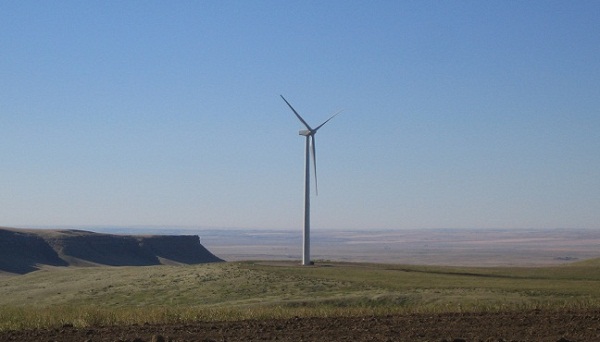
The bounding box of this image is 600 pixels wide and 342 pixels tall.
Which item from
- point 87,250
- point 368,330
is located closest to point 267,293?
point 368,330

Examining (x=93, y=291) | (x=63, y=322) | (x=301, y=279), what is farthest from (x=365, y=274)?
(x=63, y=322)

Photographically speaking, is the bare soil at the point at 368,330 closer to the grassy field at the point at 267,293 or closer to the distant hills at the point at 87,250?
the grassy field at the point at 267,293

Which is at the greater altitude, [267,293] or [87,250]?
[87,250]

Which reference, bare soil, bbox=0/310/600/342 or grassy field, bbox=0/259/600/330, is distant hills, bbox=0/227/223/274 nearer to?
grassy field, bbox=0/259/600/330

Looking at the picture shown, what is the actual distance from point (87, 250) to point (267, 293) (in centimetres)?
10620

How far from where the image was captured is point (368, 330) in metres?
25.1

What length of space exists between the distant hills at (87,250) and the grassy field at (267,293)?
68.5 meters

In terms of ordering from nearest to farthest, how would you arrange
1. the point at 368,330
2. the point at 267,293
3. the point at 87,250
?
the point at 368,330
the point at 267,293
the point at 87,250

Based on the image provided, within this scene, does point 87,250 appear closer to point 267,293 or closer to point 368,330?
point 267,293

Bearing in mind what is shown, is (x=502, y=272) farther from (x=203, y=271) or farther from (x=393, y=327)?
(x=393, y=327)

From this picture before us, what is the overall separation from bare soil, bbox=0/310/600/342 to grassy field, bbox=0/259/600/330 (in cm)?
Result: 287

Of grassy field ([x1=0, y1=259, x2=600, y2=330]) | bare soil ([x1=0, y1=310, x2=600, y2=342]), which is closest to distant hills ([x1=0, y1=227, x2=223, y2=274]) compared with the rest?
grassy field ([x1=0, y1=259, x2=600, y2=330])

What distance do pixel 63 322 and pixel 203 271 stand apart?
29.2 metres

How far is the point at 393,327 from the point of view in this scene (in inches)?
1011
